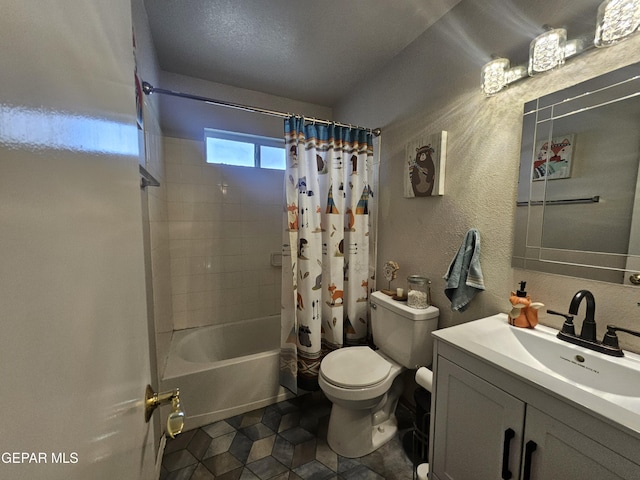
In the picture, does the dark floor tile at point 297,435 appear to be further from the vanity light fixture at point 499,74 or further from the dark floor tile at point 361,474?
the vanity light fixture at point 499,74

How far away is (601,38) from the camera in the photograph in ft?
2.95

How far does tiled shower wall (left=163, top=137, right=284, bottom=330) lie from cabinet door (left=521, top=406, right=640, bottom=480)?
2139mm

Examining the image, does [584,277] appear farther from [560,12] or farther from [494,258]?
[560,12]

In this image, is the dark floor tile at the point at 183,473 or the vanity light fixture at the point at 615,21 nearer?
the vanity light fixture at the point at 615,21

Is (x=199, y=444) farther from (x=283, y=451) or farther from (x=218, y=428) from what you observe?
(x=283, y=451)

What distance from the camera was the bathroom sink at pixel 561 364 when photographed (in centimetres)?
67

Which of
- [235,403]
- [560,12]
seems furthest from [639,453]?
[235,403]

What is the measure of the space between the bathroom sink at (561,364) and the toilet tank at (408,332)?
1.18 ft

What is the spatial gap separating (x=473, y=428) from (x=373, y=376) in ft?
1.84

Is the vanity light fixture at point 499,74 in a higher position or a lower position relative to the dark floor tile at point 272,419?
higher

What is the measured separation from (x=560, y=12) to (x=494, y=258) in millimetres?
1032

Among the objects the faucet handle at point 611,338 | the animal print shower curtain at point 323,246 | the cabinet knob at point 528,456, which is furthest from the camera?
the animal print shower curtain at point 323,246

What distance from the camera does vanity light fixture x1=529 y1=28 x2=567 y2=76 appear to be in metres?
1.01

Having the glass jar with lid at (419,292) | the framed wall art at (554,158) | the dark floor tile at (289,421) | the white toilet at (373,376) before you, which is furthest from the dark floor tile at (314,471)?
the framed wall art at (554,158)
